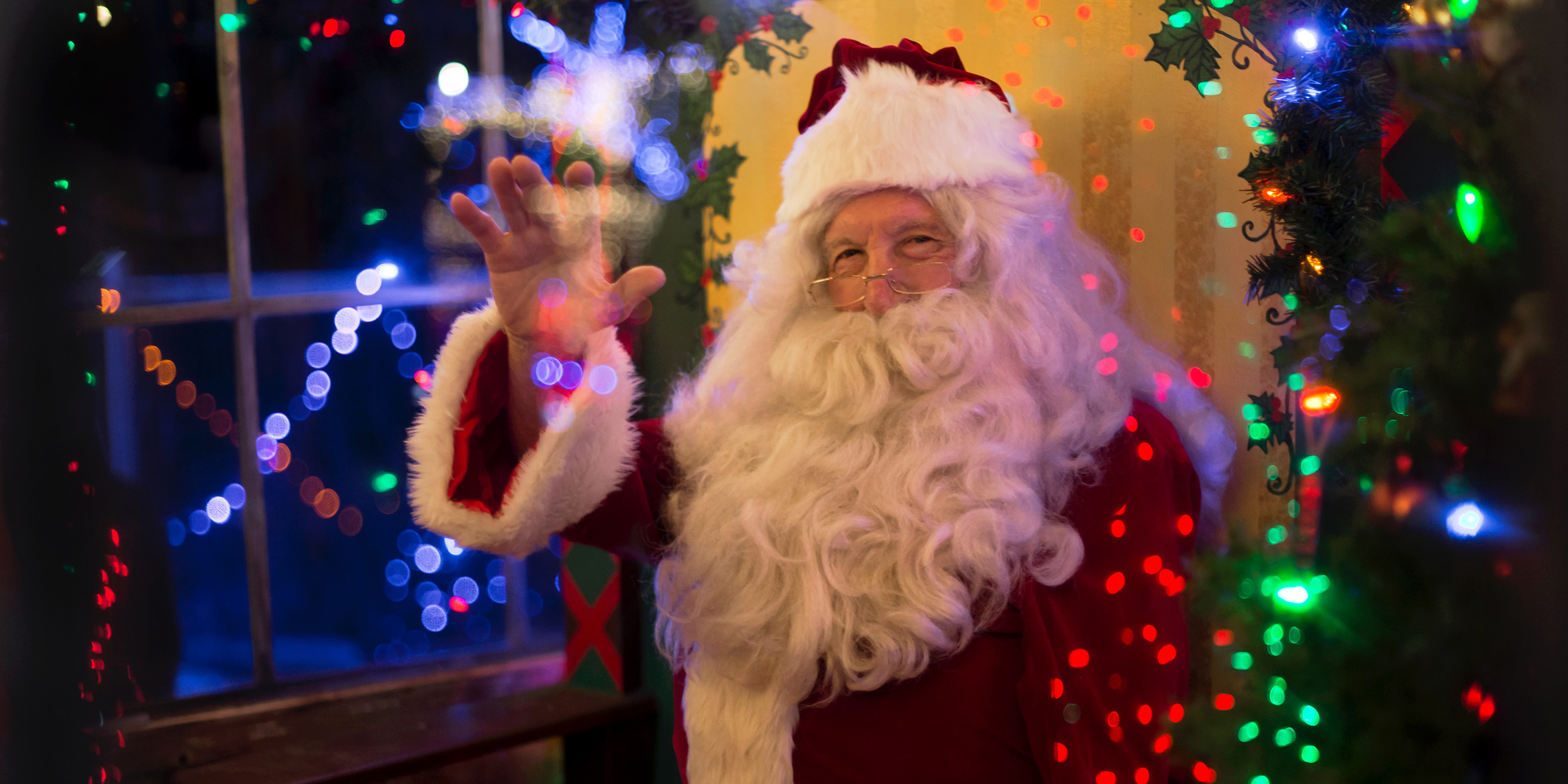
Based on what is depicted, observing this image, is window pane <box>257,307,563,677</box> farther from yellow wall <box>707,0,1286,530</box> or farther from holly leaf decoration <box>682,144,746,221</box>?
yellow wall <box>707,0,1286,530</box>

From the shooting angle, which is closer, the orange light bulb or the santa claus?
the orange light bulb

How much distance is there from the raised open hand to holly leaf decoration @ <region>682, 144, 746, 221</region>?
1.02 m

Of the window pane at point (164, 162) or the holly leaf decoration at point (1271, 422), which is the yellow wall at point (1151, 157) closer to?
the holly leaf decoration at point (1271, 422)

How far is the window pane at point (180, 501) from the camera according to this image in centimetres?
206

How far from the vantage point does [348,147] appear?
2.31m

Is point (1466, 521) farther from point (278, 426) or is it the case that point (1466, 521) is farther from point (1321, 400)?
point (278, 426)

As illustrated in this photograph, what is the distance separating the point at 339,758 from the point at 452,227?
1273 mm

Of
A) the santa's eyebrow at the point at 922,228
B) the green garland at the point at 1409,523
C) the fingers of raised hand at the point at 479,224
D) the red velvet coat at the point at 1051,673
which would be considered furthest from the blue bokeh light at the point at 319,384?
the green garland at the point at 1409,523

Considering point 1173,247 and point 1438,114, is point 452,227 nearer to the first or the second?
point 1173,247

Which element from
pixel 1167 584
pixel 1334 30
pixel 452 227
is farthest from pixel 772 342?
pixel 452 227

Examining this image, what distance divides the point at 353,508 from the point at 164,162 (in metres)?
0.88

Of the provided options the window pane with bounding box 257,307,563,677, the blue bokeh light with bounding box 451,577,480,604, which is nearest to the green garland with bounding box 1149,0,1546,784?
the window pane with bounding box 257,307,563,677

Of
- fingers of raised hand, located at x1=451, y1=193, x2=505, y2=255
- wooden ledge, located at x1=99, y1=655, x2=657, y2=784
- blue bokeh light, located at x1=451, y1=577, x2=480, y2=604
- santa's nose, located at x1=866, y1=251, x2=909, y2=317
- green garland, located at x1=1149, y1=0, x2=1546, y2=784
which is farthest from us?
blue bokeh light, located at x1=451, y1=577, x2=480, y2=604

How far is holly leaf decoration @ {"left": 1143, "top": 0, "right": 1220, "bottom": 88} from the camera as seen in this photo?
66.8 inches
